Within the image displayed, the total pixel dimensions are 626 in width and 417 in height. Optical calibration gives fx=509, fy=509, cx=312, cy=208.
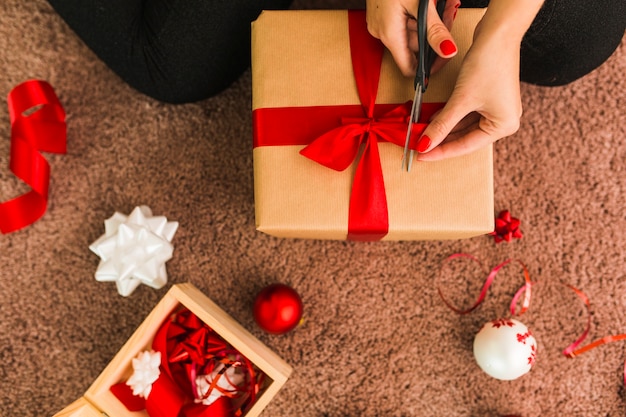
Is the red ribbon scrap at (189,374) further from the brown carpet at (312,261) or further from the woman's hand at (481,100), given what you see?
the woman's hand at (481,100)

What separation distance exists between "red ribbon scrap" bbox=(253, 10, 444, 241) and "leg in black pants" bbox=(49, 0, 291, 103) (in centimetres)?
17

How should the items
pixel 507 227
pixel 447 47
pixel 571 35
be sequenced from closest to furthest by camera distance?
pixel 447 47 < pixel 571 35 < pixel 507 227

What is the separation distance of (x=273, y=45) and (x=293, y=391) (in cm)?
59

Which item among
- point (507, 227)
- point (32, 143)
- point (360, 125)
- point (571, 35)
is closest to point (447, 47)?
point (360, 125)

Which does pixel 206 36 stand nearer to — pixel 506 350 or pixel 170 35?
pixel 170 35

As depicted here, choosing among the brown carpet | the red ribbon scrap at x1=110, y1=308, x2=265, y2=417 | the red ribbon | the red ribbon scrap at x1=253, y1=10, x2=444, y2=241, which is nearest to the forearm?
the red ribbon scrap at x1=253, y1=10, x2=444, y2=241

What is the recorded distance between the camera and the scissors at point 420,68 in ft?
1.93

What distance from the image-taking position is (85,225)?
3.06ft

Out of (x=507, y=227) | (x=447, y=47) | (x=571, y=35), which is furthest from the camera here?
(x=507, y=227)

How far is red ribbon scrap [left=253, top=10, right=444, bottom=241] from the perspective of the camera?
2.25ft

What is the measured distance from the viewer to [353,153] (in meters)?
0.69

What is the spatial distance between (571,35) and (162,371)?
0.81m

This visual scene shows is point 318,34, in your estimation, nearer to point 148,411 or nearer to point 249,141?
point 249,141

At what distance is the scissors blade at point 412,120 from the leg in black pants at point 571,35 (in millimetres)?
251
